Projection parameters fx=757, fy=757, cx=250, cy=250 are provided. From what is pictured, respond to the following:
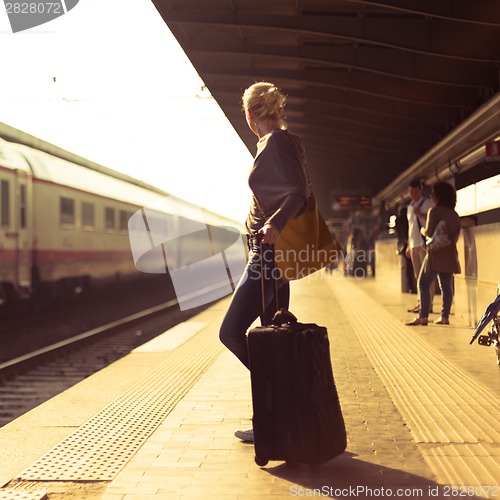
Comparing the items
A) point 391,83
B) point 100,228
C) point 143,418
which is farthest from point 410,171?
point 143,418

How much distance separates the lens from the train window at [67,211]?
15219mm

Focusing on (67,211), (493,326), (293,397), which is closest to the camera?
(293,397)

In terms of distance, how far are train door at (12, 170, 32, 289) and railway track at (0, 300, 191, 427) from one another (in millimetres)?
1522

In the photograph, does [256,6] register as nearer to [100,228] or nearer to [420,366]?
[420,366]

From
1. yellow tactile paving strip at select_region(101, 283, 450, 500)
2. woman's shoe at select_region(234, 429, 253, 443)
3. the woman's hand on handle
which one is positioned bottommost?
yellow tactile paving strip at select_region(101, 283, 450, 500)

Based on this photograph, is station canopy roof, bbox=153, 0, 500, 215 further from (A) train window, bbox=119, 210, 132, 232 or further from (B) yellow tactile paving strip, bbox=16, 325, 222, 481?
(A) train window, bbox=119, 210, 132, 232

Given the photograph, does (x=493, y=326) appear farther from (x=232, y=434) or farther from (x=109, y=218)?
(x=109, y=218)

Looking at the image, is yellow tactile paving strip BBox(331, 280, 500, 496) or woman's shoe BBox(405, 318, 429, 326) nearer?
yellow tactile paving strip BBox(331, 280, 500, 496)

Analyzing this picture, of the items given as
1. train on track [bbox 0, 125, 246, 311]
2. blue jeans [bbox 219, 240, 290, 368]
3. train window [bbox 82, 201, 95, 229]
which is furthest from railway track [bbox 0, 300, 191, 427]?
train window [bbox 82, 201, 95, 229]

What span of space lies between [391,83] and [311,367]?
918 cm

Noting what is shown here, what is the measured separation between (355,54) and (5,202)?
239 inches

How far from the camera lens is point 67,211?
15539mm

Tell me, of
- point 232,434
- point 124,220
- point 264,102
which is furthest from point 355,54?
point 124,220

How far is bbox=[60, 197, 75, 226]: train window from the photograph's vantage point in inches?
599
